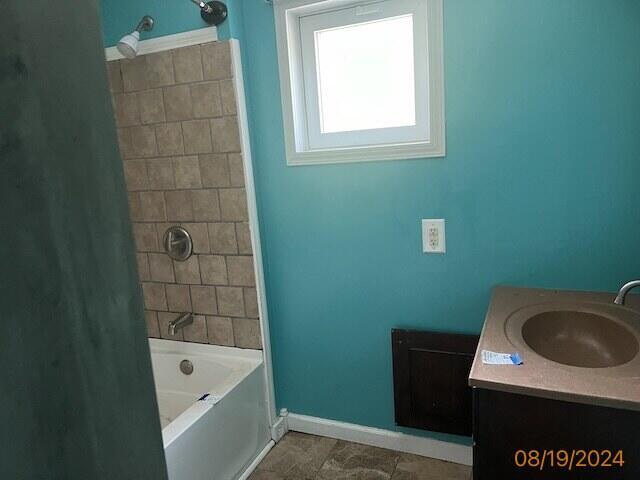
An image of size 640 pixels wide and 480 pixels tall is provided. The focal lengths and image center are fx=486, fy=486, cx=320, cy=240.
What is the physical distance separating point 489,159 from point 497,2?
0.53m

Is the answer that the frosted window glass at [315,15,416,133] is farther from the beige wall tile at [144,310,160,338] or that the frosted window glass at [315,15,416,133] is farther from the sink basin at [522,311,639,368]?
the beige wall tile at [144,310,160,338]

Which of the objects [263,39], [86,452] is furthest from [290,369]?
[86,452]

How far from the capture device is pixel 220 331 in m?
2.31

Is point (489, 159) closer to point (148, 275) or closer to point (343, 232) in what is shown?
point (343, 232)

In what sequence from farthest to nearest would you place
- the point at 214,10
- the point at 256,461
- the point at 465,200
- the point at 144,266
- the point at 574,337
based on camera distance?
1. the point at 144,266
2. the point at 256,461
3. the point at 214,10
4. the point at 465,200
5. the point at 574,337

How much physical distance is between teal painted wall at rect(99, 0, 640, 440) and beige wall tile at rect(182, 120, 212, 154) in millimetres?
204

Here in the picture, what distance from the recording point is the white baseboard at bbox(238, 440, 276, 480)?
6.87ft

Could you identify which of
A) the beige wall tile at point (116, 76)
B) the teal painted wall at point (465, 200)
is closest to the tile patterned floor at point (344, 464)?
the teal painted wall at point (465, 200)

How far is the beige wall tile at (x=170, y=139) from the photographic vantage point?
7.12ft

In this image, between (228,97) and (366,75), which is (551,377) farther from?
(228,97)

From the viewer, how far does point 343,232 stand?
81.5 inches

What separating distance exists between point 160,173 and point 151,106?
301 millimetres

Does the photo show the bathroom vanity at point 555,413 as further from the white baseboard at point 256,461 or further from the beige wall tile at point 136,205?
the beige wall tile at point 136,205

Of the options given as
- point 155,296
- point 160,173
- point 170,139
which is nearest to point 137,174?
point 160,173
